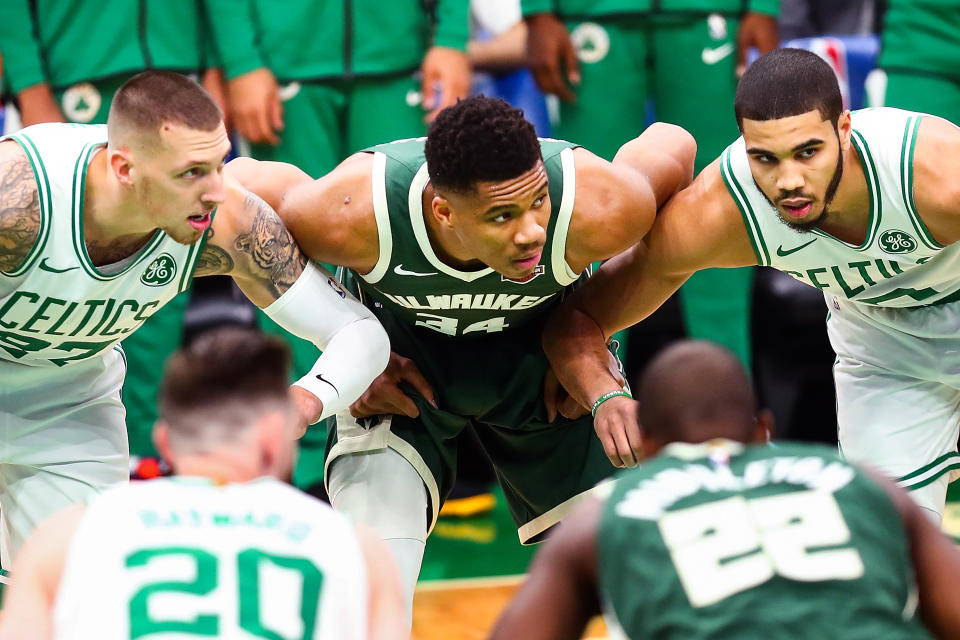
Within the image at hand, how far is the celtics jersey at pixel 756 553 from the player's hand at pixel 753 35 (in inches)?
155

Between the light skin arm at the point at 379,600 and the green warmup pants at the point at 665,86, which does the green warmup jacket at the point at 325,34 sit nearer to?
the green warmup pants at the point at 665,86

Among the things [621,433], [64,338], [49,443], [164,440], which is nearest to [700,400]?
[164,440]

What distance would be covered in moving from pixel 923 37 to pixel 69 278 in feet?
13.4

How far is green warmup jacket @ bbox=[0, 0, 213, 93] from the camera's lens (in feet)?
18.9

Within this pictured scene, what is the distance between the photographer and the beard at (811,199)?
12.9ft

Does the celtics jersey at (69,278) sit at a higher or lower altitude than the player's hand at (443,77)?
higher

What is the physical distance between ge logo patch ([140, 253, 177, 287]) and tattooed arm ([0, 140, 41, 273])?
1.14ft

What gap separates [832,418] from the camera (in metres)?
7.12

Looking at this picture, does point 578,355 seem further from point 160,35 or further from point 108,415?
point 160,35

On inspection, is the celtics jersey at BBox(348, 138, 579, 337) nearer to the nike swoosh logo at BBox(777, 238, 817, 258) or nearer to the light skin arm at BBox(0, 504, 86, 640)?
the nike swoosh logo at BBox(777, 238, 817, 258)

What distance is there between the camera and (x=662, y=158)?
4344mm

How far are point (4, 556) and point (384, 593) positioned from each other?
2.23m

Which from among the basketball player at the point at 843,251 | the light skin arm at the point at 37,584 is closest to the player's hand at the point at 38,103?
the basketball player at the point at 843,251

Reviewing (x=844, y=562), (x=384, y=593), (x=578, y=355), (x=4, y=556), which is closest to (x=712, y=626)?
(x=844, y=562)
